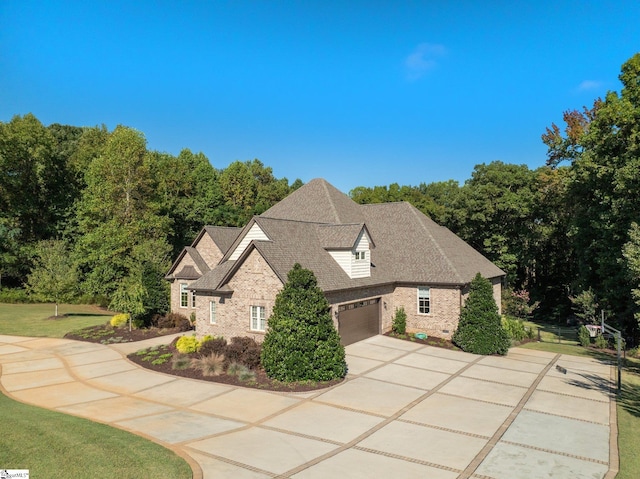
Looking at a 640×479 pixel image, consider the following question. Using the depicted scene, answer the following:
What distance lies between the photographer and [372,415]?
1411cm

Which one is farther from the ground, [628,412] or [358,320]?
[358,320]

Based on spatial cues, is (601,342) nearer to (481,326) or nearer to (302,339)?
(481,326)

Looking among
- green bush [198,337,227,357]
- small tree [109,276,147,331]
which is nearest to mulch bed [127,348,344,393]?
green bush [198,337,227,357]

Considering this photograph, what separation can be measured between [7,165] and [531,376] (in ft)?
167

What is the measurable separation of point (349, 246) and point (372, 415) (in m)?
12.2

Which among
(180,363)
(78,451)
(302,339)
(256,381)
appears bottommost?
(256,381)

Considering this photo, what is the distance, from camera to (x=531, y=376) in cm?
1955

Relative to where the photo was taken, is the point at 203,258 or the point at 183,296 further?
the point at 203,258

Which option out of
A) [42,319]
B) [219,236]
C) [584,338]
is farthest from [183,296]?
[584,338]

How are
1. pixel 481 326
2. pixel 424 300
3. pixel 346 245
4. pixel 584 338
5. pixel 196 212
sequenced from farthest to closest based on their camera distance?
pixel 196 212 → pixel 424 300 → pixel 584 338 → pixel 346 245 → pixel 481 326

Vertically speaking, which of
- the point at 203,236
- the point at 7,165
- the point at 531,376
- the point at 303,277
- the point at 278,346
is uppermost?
the point at 7,165

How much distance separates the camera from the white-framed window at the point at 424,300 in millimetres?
27562

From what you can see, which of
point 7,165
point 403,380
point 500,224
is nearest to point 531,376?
point 403,380

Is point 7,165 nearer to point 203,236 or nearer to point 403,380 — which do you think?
point 203,236
